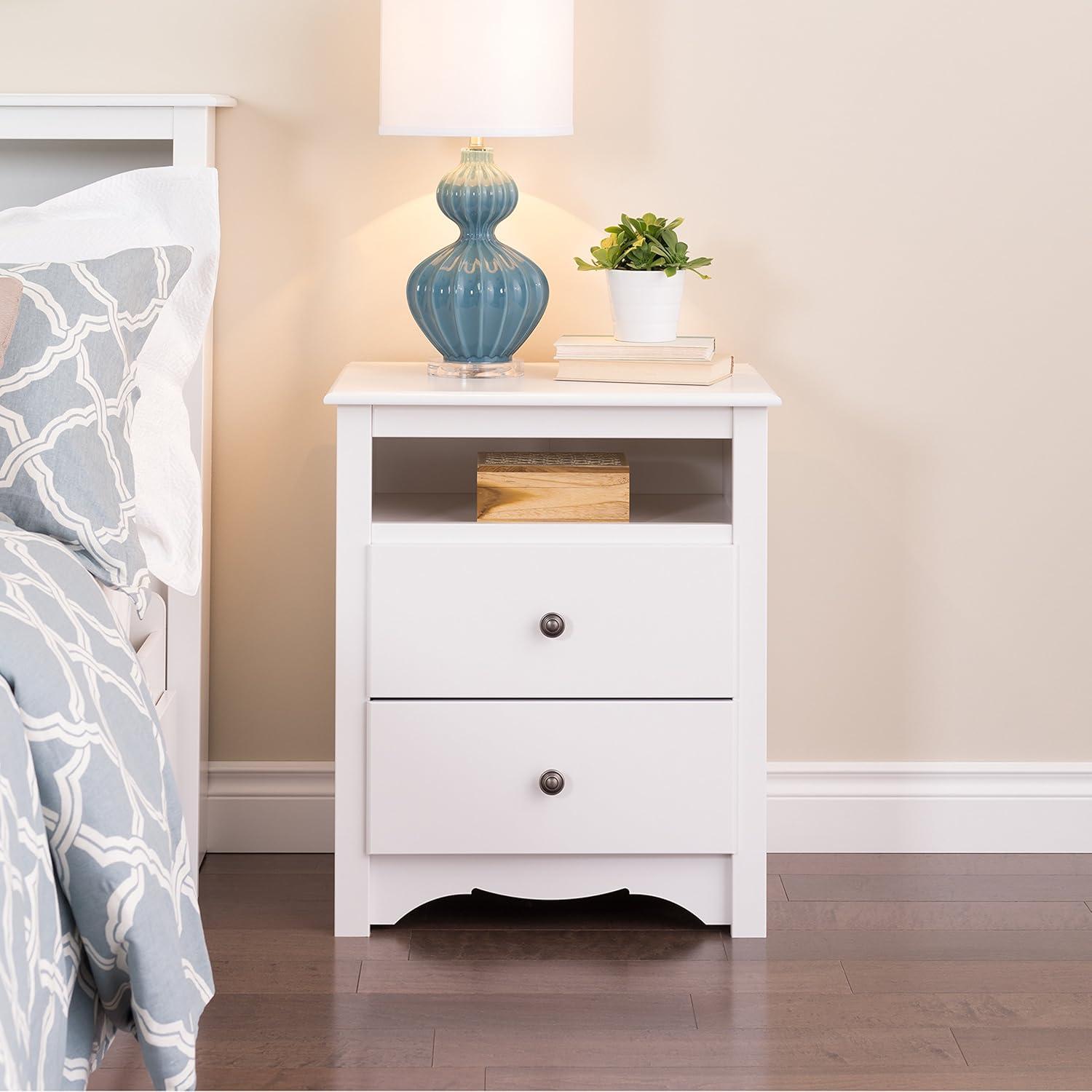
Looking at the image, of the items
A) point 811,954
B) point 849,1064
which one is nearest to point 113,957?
point 849,1064

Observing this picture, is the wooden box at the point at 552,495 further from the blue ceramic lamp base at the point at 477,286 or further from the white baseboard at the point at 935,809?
the white baseboard at the point at 935,809

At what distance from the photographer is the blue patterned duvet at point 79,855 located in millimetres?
1021

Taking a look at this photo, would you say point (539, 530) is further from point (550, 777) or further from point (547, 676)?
point (550, 777)

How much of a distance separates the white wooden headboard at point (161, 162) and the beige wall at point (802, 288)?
88 millimetres

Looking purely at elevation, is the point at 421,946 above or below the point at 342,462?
below

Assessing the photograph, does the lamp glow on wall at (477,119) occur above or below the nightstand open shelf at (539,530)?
above

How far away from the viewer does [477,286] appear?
6.07ft

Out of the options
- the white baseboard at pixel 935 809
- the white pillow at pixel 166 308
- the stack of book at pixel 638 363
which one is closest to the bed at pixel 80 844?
the white pillow at pixel 166 308

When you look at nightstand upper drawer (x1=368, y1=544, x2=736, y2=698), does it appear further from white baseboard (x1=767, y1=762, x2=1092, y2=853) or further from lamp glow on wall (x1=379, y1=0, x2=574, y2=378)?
white baseboard (x1=767, y1=762, x2=1092, y2=853)

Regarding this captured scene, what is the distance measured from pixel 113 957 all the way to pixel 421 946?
0.71 metres

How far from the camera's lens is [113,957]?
1.14 meters

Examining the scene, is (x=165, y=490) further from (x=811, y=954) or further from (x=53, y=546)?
(x=811, y=954)

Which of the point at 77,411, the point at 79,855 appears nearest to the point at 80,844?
the point at 79,855

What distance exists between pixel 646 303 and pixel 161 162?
2.61 feet
